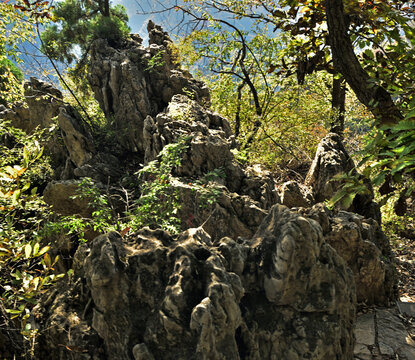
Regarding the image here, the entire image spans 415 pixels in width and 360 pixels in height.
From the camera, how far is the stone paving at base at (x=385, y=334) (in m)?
4.03

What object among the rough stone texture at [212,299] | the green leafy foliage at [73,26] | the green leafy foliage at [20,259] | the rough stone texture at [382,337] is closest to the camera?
the rough stone texture at [212,299]

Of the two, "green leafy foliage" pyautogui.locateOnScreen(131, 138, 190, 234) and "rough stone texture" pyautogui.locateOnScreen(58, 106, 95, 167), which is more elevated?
"rough stone texture" pyautogui.locateOnScreen(58, 106, 95, 167)

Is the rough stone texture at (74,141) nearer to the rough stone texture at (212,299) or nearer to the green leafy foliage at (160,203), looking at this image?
the green leafy foliage at (160,203)

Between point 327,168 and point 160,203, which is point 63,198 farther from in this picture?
point 327,168

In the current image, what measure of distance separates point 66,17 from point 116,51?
424 centimetres

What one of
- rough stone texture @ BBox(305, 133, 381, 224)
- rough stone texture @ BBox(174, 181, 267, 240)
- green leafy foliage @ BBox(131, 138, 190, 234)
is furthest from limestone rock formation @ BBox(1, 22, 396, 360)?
rough stone texture @ BBox(305, 133, 381, 224)

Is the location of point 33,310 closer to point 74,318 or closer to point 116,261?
point 74,318

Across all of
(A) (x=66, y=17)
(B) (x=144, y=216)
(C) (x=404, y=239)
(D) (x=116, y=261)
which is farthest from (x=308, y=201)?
(A) (x=66, y=17)

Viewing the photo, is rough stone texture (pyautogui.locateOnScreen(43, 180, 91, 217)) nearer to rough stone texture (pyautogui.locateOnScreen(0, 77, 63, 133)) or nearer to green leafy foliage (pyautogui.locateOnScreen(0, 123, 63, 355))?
rough stone texture (pyautogui.locateOnScreen(0, 77, 63, 133))

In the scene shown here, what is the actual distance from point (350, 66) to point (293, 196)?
5872mm

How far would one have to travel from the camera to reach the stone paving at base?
4030 millimetres

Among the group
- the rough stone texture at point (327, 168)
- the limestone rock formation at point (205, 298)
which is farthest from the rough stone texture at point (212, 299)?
the rough stone texture at point (327, 168)

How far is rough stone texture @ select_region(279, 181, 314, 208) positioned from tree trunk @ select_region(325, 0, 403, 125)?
5559mm

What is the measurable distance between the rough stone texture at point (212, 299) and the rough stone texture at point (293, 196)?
5.25m
